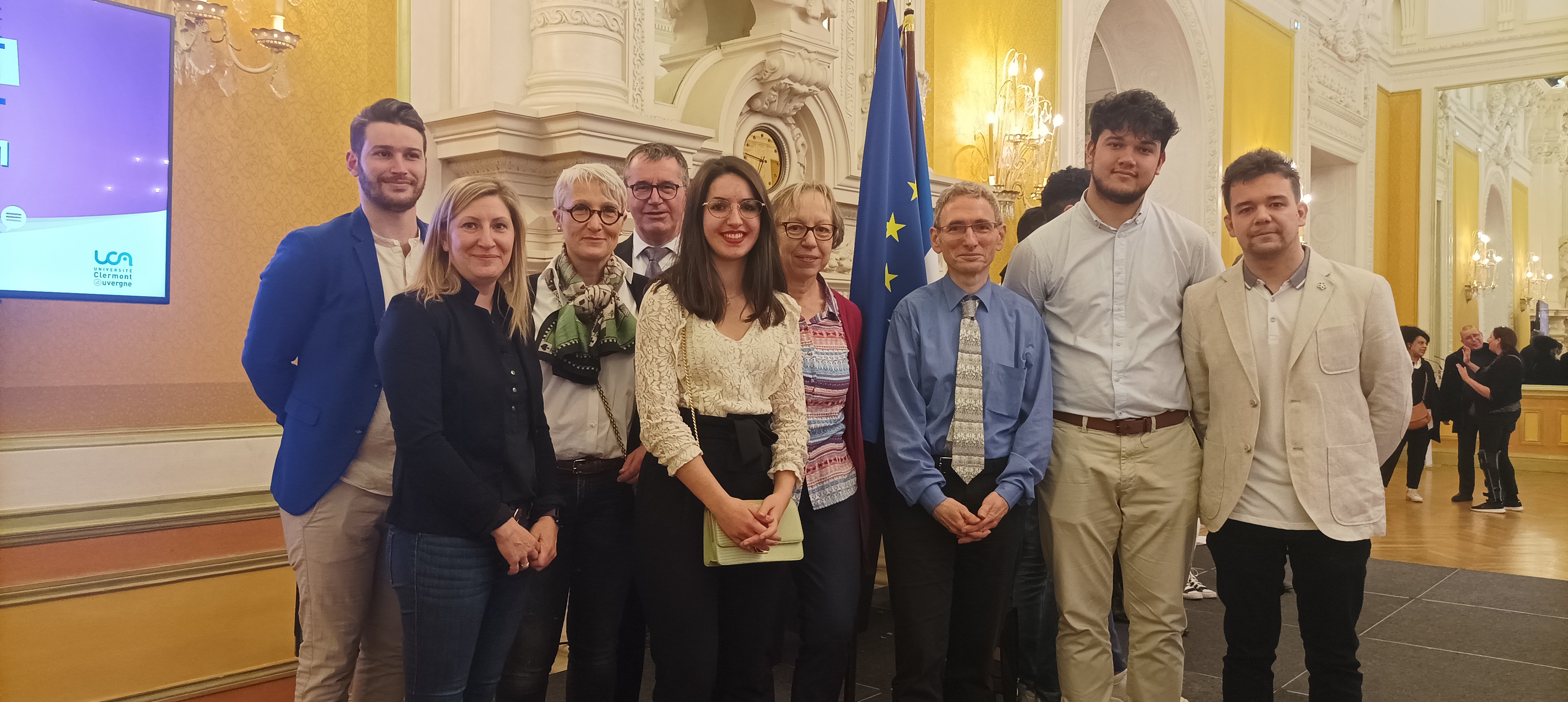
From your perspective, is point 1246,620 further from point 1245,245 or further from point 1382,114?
point 1382,114

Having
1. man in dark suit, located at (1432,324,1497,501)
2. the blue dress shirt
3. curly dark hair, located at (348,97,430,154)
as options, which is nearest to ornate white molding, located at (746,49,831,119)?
the blue dress shirt

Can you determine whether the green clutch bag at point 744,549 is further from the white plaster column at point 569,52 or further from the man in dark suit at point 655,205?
the white plaster column at point 569,52

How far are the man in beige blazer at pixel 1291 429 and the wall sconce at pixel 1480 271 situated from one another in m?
14.6

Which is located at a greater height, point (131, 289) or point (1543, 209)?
point (1543, 209)

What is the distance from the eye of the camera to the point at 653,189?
2.52m

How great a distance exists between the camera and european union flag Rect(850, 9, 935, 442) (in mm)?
3105

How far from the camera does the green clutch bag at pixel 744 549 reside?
2057 mm

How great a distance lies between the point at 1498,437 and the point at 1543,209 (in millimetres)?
11618

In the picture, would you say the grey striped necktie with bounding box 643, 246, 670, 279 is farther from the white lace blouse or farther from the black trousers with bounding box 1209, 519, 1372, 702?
the black trousers with bounding box 1209, 519, 1372, 702

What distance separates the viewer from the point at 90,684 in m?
2.78

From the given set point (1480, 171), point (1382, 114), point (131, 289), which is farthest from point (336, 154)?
point (1480, 171)

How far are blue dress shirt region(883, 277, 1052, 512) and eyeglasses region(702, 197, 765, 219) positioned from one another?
573mm

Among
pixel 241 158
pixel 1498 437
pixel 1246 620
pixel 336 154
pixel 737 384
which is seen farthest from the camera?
pixel 1498 437

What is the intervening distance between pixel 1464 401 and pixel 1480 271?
23.3 ft
